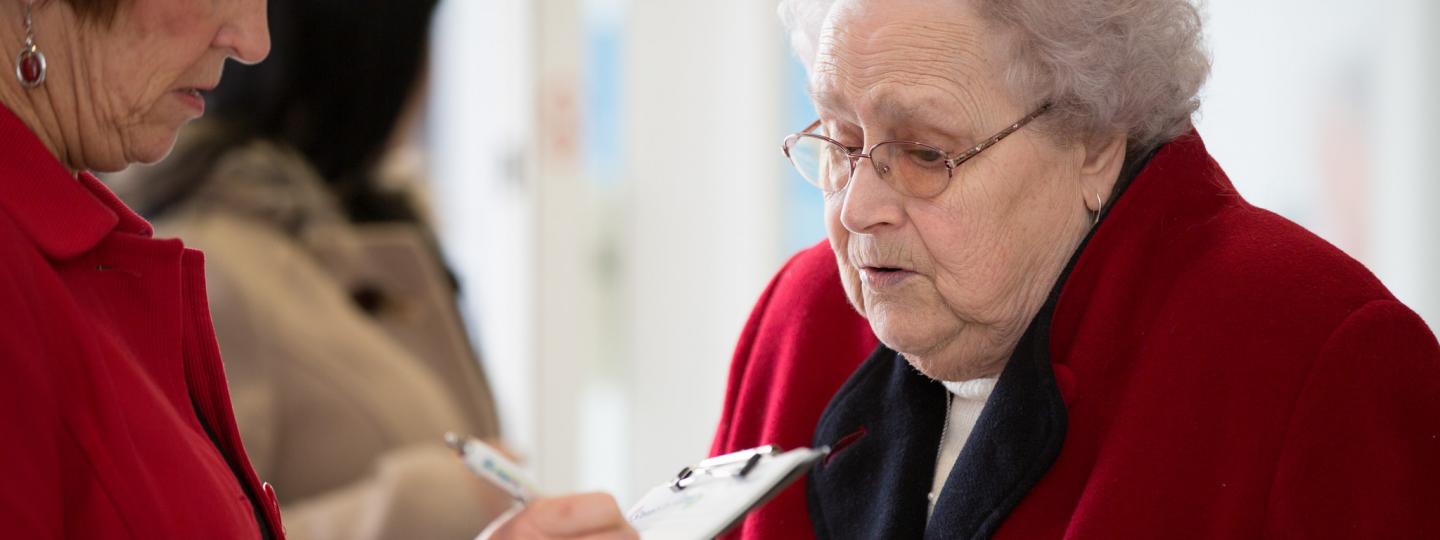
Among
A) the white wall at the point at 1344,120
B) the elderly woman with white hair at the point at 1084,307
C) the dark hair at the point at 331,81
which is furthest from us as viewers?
the white wall at the point at 1344,120

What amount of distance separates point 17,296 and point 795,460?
0.62 meters

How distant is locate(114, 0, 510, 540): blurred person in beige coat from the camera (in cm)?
232

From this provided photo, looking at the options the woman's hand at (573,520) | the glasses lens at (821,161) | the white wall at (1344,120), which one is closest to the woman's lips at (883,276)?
the glasses lens at (821,161)

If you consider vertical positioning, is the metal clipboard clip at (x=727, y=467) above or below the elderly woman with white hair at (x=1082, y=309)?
below

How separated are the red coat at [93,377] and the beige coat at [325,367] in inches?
43.3

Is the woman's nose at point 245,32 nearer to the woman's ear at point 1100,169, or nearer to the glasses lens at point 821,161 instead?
the glasses lens at point 821,161

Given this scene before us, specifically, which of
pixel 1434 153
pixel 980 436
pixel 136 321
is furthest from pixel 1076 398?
pixel 1434 153

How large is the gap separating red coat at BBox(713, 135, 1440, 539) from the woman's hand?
1.30 feet

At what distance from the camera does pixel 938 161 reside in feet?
4.61

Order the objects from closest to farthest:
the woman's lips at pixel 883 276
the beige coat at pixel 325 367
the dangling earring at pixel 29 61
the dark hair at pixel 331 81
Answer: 1. the dangling earring at pixel 29 61
2. the woman's lips at pixel 883 276
3. the beige coat at pixel 325 367
4. the dark hair at pixel 331 81

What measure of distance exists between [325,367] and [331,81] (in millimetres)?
553

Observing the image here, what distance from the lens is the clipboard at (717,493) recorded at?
1.15 m

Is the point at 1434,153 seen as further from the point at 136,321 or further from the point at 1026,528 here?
the point at 136,321

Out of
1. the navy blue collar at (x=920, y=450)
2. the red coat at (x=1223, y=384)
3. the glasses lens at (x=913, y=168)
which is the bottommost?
the navy blue collar at (x=920, y=450)
